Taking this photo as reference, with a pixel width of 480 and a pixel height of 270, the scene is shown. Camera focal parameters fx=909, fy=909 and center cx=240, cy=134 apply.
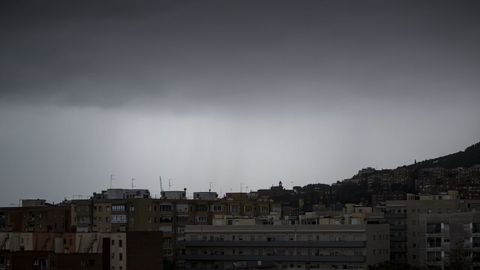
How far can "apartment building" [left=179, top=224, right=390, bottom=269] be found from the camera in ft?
278

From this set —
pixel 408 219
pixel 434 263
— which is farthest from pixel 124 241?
pixel 408 219

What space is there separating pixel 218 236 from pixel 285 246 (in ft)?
24.5

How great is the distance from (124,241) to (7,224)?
3288 centimetres

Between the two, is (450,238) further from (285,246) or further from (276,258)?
(276,258)

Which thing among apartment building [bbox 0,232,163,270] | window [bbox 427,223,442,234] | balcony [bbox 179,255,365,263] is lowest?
balcony [bbox 179,255,365,263]

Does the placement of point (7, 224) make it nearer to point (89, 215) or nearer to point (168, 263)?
point (89, 215)

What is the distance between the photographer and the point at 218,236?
9150 cm

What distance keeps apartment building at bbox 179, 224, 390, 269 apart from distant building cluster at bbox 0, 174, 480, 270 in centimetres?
9

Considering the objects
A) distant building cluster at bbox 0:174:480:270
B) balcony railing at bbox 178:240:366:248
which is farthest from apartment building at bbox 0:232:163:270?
balcony railing at bbox 178:240:366:248

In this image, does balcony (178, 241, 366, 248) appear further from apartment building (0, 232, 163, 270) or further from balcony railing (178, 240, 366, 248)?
apartment building (0, 232, 163, 270)

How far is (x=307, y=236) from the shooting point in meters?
87.2

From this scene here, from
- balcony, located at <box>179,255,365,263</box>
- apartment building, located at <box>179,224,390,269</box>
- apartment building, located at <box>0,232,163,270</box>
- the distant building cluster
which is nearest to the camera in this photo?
apartment building, located at <box>0,232,163,270</box>

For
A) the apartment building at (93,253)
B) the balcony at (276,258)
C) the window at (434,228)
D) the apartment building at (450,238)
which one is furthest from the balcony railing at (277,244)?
the apartment building at (93,253)


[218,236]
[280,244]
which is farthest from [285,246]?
[218,236]
